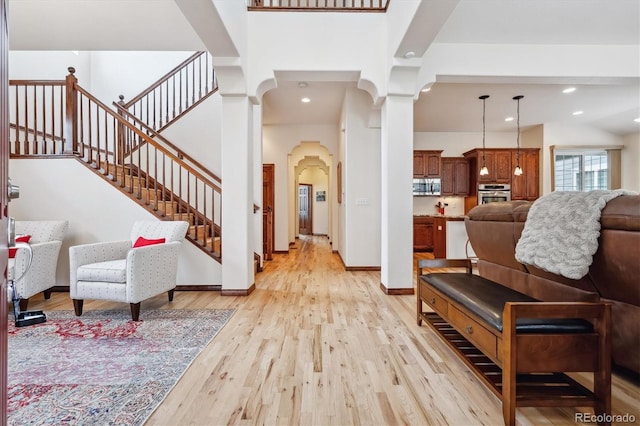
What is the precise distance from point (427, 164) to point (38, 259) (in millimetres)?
7457

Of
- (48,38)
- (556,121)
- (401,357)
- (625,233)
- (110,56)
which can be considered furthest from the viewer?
(556,121)

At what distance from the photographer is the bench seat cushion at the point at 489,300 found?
1387 millimetres

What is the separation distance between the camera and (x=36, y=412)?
5.04 feet

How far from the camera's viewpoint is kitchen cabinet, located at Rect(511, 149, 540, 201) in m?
7.58

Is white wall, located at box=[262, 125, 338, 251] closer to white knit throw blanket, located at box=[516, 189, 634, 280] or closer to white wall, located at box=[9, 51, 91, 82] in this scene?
white wall, located at box=[9, 51, 91, 82]

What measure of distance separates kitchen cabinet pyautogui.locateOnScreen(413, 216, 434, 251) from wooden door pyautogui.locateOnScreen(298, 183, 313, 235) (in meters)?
5.65

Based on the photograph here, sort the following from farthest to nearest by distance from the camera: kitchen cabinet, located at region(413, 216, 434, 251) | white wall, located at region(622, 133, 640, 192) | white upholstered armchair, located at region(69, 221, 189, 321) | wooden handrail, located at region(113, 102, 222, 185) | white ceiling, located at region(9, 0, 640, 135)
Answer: kitchen cabinet, located at region(413, 216, 434, 251) → white wall, located at region(622, 133, 640, 192) → wooden handrail, located at region(113, 102, 222, 185) → white ceiling, located at region(9, 0, 640, 135) → white upholstered armchair, located at region(69, 221, 189, 321)

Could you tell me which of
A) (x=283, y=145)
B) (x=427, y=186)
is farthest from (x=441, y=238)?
(x=283, y=145)

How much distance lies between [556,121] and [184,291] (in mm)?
8551

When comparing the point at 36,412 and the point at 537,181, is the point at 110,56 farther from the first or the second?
the point at 537,181

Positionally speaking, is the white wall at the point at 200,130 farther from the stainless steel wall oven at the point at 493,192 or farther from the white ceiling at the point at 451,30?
the stainless steel wall oven at the point at 493,192

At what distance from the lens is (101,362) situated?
6.73 feet

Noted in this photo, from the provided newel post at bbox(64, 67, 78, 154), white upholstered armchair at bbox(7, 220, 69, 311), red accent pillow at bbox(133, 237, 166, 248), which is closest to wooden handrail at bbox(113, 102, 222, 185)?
newel post at bbox(64, 67, 78, 154)

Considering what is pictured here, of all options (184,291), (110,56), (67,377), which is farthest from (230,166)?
(110,56)
